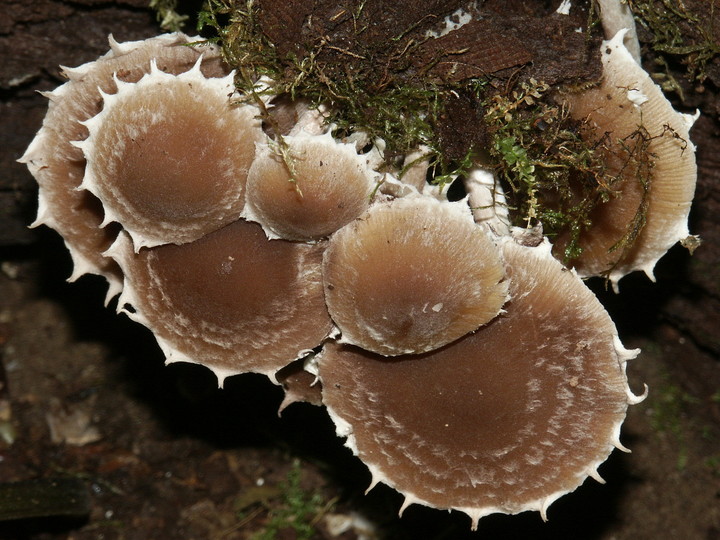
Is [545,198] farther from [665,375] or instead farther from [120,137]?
[665,375]

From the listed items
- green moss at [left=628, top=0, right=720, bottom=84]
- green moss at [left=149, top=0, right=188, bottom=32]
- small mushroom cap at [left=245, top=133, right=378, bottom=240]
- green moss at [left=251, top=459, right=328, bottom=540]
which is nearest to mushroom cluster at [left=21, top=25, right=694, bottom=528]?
small mushroom cap at [left=245, top=133, right=378, bottom=240]

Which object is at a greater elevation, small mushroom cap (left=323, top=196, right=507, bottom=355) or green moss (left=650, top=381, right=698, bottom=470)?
small mushroom cap (left=323, top=196, right=507, bottom=355)

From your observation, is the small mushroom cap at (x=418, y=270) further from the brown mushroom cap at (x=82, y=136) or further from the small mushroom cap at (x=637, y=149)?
the brown mushroom cap at (x=82, y=136)

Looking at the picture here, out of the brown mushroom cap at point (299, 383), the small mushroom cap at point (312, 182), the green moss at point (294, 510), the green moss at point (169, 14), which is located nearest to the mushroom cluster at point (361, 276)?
the small mushroom cap at point (312, 182)

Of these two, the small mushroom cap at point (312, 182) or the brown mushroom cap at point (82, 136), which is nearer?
the small mushroom cap at point (312, 182)

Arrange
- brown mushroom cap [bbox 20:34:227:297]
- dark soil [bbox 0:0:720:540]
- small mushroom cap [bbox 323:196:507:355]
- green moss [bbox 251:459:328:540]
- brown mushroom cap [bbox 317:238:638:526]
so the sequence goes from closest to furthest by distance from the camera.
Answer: small mushroom cap [bbox 323:196:507:355]
brown mushroom cap [bbox 317:238:638:526]
brown mushroom cap [bbox 20:34:227:297]
dark soil [bbox 0:0:720:540]
green moss [bbox 251:459:328:540]

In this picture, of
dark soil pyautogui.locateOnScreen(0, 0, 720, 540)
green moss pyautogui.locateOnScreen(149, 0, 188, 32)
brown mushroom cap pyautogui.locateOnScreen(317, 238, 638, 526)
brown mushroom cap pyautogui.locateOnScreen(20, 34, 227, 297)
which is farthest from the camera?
dark soil pyautogui.locateOnScreen(0, 0, 720, 540)

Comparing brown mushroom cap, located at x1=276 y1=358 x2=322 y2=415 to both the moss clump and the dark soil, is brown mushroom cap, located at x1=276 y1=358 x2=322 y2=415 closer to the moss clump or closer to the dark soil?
the moss clump

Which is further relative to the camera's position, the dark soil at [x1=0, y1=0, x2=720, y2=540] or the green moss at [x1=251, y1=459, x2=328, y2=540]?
the green moss at [x1=251, y1=459, x2=328, y2=540]
